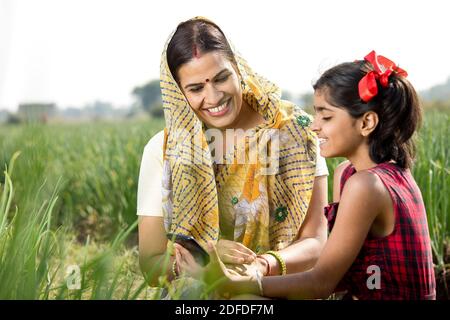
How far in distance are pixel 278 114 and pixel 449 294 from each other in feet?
3.74

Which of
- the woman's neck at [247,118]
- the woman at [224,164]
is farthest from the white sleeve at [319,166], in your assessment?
the woman's neck at [247,118]

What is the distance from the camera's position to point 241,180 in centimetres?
201

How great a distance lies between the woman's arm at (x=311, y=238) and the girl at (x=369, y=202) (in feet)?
0.57

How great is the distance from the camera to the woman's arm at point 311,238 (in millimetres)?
1869

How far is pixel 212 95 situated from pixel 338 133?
391 millimetres

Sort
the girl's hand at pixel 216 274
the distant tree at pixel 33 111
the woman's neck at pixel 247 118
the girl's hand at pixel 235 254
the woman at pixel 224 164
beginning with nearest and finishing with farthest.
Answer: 1. the distant tree at pixel 33 111
2. the girl's hand at pixel 216 274
3. the girl's hand at pixel 235 254
4. the woman at pixel 224 164
5. the woman's neck at pixel 247 118

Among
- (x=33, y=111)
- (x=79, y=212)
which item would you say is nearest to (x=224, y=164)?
(x=33, y=111)

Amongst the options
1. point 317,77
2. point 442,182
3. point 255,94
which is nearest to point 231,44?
point 255,94

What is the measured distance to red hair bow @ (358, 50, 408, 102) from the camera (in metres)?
1.69

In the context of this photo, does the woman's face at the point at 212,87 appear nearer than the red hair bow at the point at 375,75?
No

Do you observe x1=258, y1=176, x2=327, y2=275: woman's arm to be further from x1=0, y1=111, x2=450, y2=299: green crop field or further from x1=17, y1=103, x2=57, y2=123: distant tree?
x1=17, y1=103, x2=57, y2=123: distant tree

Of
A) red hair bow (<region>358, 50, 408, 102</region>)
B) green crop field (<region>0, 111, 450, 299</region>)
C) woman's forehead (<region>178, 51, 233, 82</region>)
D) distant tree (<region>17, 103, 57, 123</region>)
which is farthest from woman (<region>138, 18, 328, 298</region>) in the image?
distant tree (<region>17, 103, 57, 123</region>)

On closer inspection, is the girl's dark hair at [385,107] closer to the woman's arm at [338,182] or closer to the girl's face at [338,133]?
the girl's face at [338,133]
